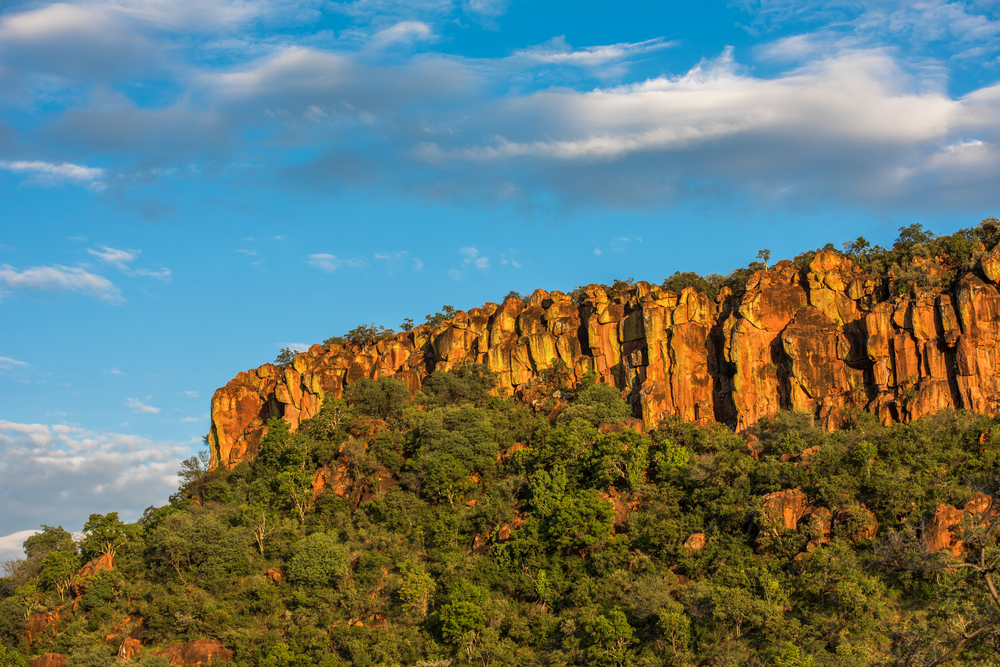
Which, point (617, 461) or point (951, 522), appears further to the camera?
point (617, 461)

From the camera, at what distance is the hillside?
42.2 meters

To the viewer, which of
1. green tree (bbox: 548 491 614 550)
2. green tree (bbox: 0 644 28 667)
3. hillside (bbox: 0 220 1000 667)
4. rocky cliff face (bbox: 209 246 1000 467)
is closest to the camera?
hillside (bbox: 0 220 1000 667)

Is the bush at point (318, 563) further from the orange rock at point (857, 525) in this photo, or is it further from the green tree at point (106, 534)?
the orange rock at point (857, 525)

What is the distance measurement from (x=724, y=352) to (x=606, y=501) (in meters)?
15.6

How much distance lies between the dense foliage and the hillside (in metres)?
0.17

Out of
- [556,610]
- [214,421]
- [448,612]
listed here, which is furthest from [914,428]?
[214,421]

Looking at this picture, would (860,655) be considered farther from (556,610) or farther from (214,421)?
(214,421)

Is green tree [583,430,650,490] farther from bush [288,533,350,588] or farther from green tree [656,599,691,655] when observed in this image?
bush [288,533,350,588]

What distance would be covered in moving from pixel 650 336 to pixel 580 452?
12.3 m

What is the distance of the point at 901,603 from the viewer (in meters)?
40.7

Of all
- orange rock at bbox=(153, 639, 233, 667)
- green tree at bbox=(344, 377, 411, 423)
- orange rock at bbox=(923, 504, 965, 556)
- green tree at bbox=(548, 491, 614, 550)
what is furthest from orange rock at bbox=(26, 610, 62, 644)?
orange rock at bbox=(923, 504, 965, 556)

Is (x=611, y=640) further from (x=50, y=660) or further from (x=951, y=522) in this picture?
(x=50, y=660)

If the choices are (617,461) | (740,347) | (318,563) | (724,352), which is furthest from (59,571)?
(740,347)

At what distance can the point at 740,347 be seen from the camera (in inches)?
2368
